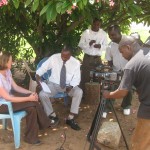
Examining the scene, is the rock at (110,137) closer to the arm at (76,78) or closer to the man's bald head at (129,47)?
the arm at (76,78)

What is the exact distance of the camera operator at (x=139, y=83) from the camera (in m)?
3.40

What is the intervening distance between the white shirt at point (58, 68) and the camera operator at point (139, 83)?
2120 mm

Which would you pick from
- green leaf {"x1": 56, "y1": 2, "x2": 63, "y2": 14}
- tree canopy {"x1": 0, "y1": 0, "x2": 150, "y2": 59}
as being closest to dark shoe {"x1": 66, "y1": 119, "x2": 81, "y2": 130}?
tree canopy {"x1": 0, "y1": 0, "x2": 150, "y2": 59}

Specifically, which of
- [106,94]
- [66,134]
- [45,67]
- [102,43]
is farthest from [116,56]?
[106,94]

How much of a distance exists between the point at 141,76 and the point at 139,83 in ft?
0.36

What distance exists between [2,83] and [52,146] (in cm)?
113

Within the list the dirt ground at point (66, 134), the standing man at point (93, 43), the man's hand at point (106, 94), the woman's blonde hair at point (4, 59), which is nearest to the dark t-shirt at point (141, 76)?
the man's hand at point (106, 94)

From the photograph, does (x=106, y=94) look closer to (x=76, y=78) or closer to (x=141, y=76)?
(x=141, y=76)

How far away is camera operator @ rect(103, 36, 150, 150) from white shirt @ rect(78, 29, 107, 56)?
110 inches

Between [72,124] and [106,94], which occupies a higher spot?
[106,94]

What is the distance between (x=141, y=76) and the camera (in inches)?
135

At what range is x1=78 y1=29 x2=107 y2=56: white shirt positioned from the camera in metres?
6.59

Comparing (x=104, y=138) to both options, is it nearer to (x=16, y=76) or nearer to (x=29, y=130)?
(x=29, y=130)

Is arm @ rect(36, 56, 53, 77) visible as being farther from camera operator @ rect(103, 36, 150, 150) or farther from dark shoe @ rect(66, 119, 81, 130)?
camera operator @ rect(103, 36, 150, 150)
